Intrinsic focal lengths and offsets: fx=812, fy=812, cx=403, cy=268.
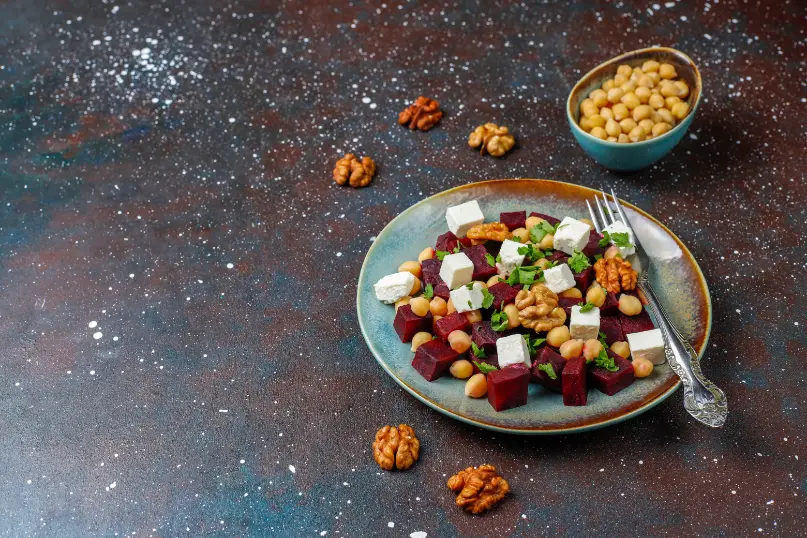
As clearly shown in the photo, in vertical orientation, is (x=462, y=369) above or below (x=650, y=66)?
below

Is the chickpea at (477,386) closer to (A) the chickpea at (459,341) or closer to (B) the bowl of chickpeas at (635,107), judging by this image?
(A) the chickpea at (459,341)

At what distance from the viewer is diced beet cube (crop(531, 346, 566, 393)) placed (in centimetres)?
167

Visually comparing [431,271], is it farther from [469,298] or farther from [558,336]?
[558,336]

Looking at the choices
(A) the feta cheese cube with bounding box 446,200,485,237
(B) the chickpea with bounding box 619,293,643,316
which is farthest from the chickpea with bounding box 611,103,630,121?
(B) the chickpea with bounding box 619,293,643,316

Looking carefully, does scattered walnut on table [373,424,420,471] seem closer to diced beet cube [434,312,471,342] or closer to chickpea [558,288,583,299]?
diced beet cube [434,312,471,342]

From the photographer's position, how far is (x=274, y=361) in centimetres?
197

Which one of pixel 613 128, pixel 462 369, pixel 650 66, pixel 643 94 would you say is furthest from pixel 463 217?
pixel 650 66

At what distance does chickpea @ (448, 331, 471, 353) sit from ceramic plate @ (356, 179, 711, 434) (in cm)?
7

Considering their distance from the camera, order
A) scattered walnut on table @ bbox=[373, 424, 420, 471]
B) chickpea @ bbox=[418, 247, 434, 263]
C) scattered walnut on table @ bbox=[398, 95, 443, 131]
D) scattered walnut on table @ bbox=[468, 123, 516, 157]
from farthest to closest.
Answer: scattered walnut on table @ bbox=[398, 95, 443, 131] < scattered walnut on table @ bbox=[468, 123, 516, 157] < chickpea @ bbox=[418, 247, 434, 263] < scattered walnut on table @ bbox=[373, 424, 420, 471]

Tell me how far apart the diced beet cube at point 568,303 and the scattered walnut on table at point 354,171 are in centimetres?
76

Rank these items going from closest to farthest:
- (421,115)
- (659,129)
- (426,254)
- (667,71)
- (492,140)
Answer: (426,254) → (659,129) → (667,71) → (492,140) → (421,115)

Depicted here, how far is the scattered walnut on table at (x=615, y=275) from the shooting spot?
1.80m

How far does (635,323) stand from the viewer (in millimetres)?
1779

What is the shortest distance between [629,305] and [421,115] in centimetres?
97
